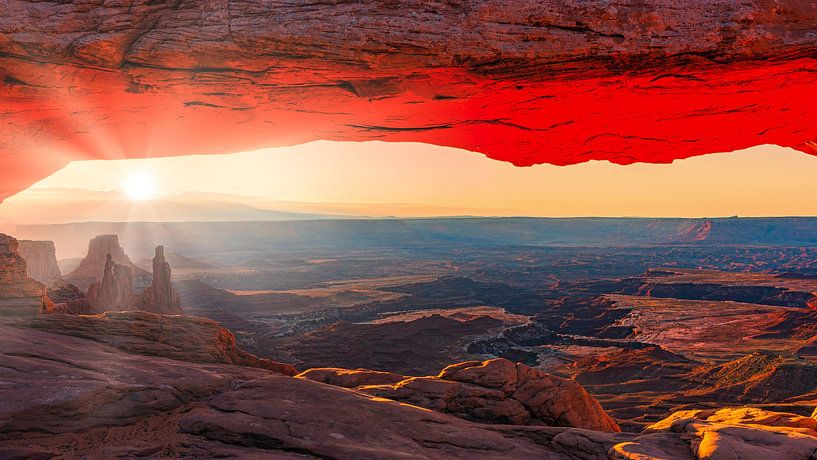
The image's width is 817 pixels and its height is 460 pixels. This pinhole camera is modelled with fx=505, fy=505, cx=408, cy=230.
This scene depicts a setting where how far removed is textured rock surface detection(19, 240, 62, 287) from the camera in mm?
55816

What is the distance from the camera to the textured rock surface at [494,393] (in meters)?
11.2

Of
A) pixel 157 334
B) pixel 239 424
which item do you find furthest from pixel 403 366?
pixel 239 424

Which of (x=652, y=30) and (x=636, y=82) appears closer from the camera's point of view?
(x=652, y=30)

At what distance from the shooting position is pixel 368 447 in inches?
312

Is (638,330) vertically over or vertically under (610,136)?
under

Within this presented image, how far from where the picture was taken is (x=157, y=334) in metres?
12.0

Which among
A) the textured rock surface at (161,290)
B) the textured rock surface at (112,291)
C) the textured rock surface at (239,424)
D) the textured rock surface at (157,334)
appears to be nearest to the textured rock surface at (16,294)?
the textured rock surface at (157,334)

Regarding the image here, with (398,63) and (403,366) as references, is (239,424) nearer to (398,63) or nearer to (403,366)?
(398,63)

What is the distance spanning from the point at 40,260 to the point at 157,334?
5924 cm

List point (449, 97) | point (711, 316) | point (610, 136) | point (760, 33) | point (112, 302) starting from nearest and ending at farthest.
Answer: point (760, 33), point (449, 97), point (610, 136), point (112, 302), point (711, 316)

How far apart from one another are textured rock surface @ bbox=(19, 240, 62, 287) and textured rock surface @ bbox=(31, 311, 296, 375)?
175ft

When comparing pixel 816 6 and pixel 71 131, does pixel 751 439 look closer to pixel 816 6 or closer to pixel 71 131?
pixel 816 6

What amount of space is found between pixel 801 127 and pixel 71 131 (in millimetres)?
19268

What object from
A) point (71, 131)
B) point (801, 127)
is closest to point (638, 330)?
point (801, 127)
